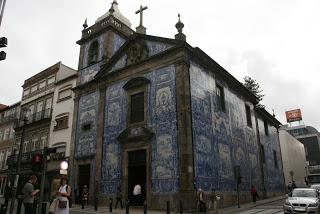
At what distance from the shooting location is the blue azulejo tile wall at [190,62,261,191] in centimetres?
1588

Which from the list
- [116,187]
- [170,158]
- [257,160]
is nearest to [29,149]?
[116,187]

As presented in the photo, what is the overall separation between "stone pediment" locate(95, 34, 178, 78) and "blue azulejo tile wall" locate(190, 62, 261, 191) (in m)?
2.13

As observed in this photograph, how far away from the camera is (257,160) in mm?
23578

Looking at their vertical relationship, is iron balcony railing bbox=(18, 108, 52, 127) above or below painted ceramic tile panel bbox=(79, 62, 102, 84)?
below

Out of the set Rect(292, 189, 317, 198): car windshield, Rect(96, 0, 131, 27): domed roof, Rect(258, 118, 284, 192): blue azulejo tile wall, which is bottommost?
Rect(292, 189, 317, 198): car windshield

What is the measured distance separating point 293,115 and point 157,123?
61.1m

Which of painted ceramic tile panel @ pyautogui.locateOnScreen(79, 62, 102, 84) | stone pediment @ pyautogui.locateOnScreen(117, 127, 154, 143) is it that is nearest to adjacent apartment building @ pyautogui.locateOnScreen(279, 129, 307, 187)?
stone pediment @ pyautogui.locateOnScreen(117, 127, 154, 143)

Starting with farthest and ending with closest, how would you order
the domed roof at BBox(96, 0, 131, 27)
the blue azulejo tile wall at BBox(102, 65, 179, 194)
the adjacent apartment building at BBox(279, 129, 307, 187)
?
1. the adjacent apartment building at BBox(279, 129, 307, 187)
2. the domed roof at BBox(96, 0, 131, 27)
3. the blue azulejo tile wall at BBox(102, 65, 179, 194)

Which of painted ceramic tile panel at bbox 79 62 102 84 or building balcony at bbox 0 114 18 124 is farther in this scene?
building balcony at bbox 0 114 18 124

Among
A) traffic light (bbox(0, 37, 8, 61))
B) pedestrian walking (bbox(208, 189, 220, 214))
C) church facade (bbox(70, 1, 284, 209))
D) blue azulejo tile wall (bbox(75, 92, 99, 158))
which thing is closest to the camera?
traffic light (bbox(0, 37, 8, 61))

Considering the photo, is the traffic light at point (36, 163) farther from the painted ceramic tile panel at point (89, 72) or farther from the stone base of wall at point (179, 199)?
the painted ceramic tile panel at point (89, 72)

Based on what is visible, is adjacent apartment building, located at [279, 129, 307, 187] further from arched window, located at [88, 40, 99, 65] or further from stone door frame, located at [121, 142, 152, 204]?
arched window, located at [88, 40, 99, 65]

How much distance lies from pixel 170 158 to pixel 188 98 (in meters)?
3.26

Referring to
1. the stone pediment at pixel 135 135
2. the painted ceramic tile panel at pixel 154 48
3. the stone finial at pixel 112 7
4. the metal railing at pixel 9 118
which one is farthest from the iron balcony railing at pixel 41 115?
the stone pediment at pixel 135 135
